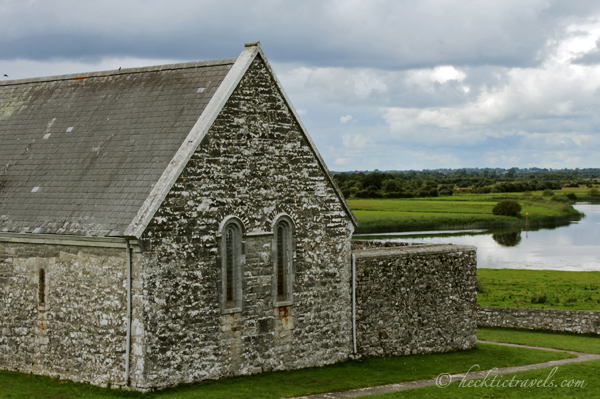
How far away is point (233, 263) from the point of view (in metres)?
16.1

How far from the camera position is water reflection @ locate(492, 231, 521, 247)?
215 ft

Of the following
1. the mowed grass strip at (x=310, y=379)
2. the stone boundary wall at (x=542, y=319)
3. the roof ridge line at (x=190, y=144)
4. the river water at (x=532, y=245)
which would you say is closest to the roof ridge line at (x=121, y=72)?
the roof ridge line at (x=190, y=144)

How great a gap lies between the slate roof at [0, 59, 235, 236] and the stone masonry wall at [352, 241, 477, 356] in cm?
665

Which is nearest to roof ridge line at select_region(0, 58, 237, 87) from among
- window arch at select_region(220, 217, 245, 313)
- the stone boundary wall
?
window arch at select_region(220, 217, 245, 313)

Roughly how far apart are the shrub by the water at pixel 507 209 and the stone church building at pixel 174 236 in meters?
71.0

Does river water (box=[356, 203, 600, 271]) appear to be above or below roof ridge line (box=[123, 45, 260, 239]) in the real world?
below

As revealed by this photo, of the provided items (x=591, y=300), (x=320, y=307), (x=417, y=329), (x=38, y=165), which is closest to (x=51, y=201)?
(x=38, y=165)

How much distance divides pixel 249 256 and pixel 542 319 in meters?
15.2

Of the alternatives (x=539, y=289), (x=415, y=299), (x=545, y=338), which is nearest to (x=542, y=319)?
(x=545, y=338)

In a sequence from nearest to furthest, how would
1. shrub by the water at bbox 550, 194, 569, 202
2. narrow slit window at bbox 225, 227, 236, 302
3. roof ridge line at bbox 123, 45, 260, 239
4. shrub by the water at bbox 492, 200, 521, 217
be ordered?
1. roof ridge line at bbox 123, 45, 260, 239
2. narrow slit window at bbox 225, 227, 236, 302
3. shrub by the water at bbox 492, 200, 521, 217
4. shrub by the water at bbox 550, 194, 569, 202

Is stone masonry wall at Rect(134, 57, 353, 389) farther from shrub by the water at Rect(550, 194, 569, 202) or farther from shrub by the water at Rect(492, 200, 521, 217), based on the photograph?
shrub by the water at Rect(550, 194, 569, 202)

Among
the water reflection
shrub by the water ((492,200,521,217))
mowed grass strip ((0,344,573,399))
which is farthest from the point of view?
shrub by the water ((492,200,521,217))

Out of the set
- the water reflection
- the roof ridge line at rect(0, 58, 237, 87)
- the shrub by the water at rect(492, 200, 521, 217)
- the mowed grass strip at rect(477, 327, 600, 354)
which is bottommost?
the mowed grass strip at rect(477, 327, 600, 354)

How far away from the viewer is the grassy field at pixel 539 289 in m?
31.6
